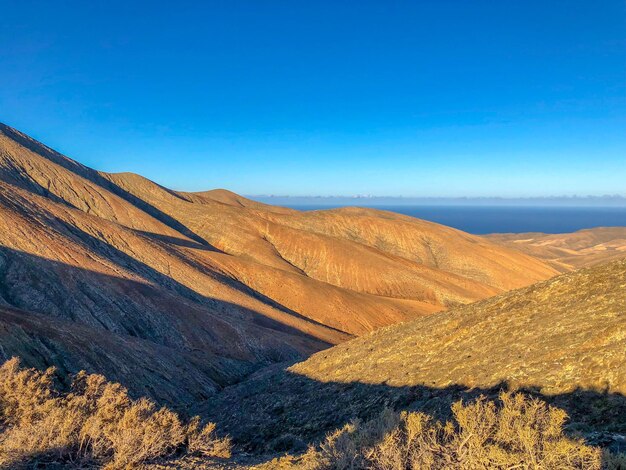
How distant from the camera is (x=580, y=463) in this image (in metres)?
5.14

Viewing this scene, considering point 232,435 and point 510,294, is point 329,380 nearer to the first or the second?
point 232,435

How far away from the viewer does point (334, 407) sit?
1205 centimetres

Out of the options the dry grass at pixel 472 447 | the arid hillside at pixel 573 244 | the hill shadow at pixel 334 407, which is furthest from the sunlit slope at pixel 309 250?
the arid hillside at pixel 573 244

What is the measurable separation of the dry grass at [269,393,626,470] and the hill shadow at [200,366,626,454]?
32.7 inches

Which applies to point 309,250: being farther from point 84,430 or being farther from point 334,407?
point 84,430

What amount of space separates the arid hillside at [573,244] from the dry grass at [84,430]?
112 metres

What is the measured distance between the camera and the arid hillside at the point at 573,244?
111106 mm

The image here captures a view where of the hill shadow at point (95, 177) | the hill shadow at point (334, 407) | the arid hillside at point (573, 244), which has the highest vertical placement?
the hill shadow at point (95, 177)

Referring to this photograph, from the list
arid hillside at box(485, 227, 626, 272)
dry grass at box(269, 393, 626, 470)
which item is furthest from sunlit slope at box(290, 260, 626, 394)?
arid hillside at box(485, 227, 626, 272)

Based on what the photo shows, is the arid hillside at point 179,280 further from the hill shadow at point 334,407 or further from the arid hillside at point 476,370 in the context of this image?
→ the arid hillside at point 476,370

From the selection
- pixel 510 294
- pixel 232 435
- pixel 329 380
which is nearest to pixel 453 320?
pixel 510 294

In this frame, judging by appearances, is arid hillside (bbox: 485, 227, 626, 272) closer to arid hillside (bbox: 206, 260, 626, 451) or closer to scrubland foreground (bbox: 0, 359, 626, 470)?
arid hillside (bbox: 206, 260, 626, 451)

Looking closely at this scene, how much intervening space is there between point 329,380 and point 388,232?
70.1m

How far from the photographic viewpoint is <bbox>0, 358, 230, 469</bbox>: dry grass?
22.3 feet
